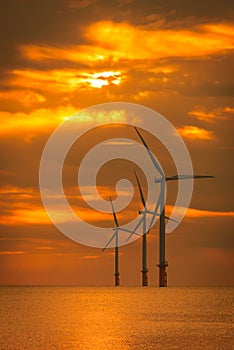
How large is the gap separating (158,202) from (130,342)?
11555 centimetres

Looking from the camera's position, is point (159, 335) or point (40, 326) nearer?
point (159, 335)

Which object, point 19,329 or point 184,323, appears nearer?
point 19,329

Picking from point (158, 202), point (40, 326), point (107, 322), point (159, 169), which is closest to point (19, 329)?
point (40, 326)

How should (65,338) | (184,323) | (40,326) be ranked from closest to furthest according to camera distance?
(65,338) → (40,326) → (184,323)

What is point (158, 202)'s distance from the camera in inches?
7441

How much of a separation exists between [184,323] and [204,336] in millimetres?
23407

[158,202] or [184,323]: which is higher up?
[158,202]

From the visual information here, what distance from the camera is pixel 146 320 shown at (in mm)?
112000

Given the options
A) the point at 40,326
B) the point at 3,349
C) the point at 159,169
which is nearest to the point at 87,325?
the point at 40,326

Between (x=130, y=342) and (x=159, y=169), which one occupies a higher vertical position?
(x=159, y=169)

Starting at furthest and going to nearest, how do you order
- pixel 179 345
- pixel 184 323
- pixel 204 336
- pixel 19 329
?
1. pixel 184 323
2. pixel 19 329
3. pixel 204 336
4. pixel 179 345

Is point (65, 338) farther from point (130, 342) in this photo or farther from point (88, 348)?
point (88, 348)

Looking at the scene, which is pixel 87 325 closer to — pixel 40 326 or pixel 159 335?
pixel 40 326

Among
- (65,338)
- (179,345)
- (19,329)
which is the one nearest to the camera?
(179,345)
